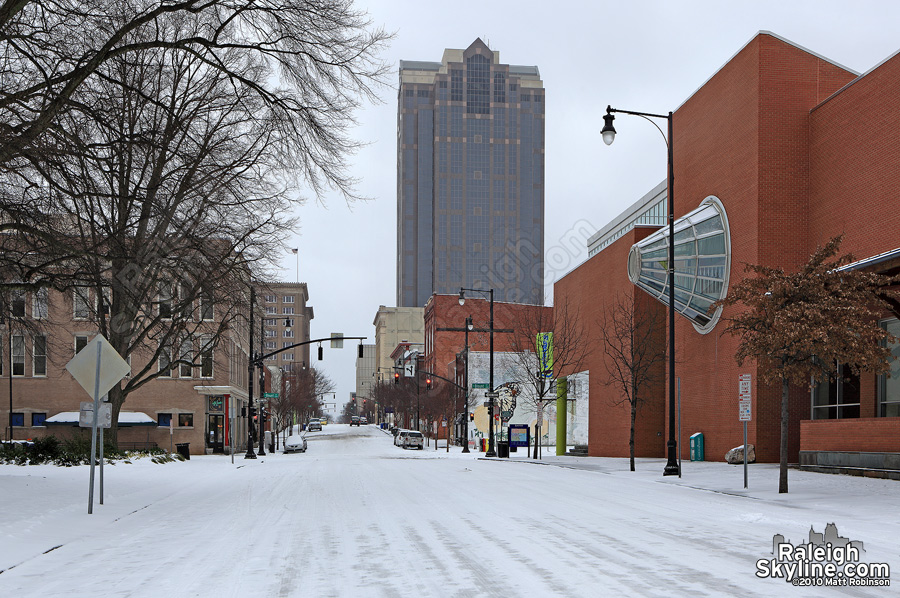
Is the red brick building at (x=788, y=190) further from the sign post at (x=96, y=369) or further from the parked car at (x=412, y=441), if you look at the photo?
the parked car at (x=412, y=441)

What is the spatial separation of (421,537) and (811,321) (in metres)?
10.5

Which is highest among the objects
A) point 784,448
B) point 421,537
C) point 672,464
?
point 784,448

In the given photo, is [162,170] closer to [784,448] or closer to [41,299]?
[41,299]

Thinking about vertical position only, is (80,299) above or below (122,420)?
above

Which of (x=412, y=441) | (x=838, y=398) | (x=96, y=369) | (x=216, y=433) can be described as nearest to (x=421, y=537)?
(x=96, y=369)

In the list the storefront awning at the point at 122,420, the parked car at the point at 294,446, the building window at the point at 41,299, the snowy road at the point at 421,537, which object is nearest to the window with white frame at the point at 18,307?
the building window at the point at 41,299

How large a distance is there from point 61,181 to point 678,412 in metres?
27.6

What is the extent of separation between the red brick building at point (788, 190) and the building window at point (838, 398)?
0.15 feet

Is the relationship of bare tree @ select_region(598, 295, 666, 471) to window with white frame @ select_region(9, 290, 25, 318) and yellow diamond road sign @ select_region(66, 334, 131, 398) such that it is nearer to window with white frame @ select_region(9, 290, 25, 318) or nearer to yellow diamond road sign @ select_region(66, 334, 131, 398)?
window with white frame @ select_region(9, 290, 25, 318)

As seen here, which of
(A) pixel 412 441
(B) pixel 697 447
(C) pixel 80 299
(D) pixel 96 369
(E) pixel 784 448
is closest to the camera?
(D) pixel 96 369

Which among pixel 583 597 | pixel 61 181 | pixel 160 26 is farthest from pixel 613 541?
pixel 160 26

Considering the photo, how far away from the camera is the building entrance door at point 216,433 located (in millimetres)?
55938

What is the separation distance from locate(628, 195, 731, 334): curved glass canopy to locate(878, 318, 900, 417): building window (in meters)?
7.41

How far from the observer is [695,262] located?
3528 cm
